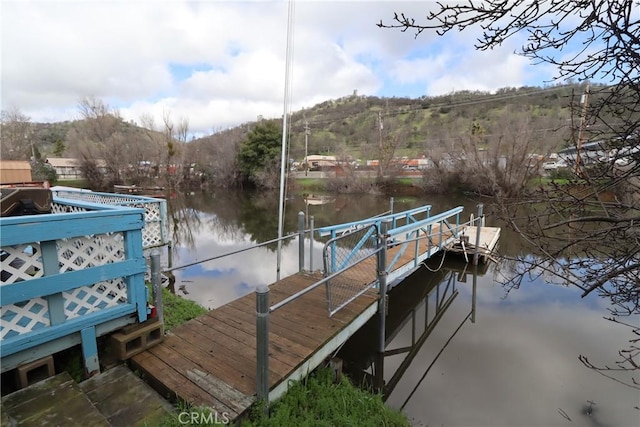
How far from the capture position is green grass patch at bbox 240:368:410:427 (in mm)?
2641

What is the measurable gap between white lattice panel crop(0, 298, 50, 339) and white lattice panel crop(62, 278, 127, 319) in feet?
0.49

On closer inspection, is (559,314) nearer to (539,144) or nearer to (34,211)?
(34,211)

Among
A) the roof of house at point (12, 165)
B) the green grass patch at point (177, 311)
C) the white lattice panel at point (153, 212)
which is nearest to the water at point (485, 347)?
the green grass patch at point (177, 311)

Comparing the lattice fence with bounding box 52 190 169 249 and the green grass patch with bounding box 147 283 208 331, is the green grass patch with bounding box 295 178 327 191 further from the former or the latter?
the green grass patch with bounding box 147 283 208 331

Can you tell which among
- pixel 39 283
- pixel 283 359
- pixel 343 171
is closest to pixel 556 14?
pixel 283 359

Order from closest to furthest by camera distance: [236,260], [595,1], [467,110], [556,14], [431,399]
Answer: [595,1]
[556,14]
[431,399]
[236,260]
[467,110]

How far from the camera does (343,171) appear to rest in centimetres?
2862

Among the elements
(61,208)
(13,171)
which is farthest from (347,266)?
(13,171)

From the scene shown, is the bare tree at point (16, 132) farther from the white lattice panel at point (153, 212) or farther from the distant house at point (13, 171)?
the white lattice panel at point (153, 212)

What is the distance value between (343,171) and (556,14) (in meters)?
26.5

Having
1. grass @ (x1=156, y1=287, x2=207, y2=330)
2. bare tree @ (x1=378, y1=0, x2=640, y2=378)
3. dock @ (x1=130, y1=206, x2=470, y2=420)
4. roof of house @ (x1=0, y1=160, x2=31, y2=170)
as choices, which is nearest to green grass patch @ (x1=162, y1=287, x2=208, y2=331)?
grass @ (x1=156, y1=287, x2=207, y2=330)

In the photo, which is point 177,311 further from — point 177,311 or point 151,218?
Result: point 151,218

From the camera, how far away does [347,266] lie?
12.5 ft

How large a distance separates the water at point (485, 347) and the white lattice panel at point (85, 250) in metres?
3.42
